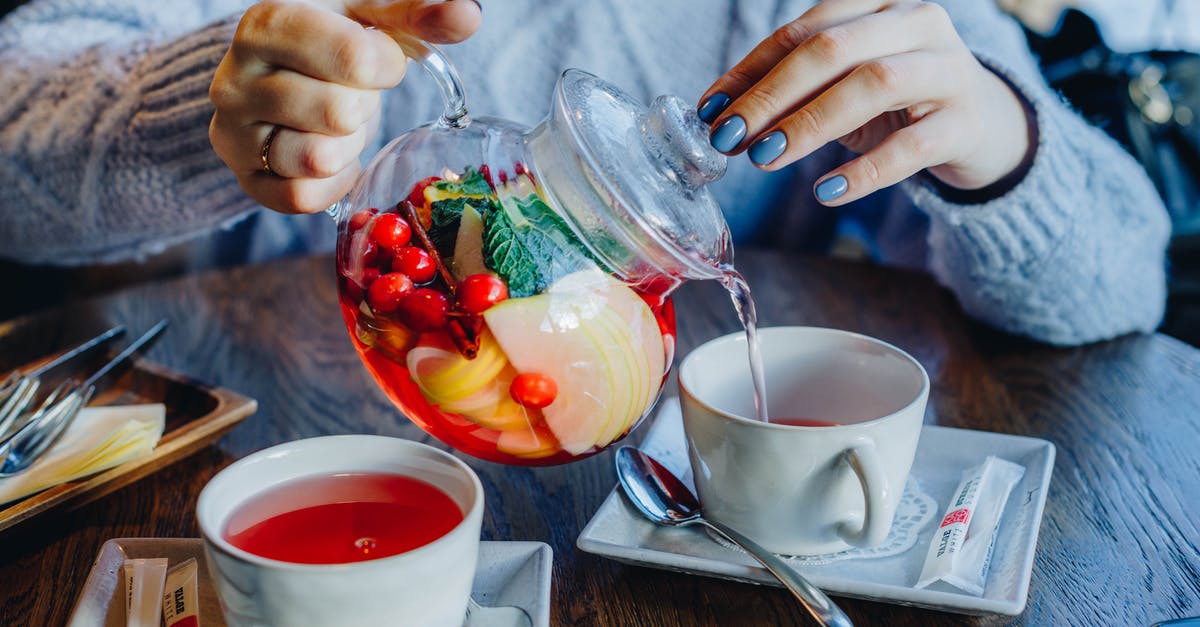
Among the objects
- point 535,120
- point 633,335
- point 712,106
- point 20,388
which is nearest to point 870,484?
point 633,335

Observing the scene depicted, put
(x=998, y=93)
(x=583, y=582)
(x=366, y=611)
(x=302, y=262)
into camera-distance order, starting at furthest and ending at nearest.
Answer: (x=302, y=262), (x=998, y=93), (x=583, y=582), (x=366, y=611)

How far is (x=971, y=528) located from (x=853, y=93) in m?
0.29

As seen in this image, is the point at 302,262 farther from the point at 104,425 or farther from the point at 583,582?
the point at 583,582

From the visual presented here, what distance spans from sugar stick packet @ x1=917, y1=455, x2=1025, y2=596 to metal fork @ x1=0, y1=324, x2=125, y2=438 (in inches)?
25.0

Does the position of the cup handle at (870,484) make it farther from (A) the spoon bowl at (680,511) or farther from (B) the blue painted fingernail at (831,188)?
(B) the blue painted fingernail at (831,188)

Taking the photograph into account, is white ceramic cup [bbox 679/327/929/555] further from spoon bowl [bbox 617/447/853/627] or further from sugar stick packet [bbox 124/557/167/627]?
sugar stick packet [bbox 124/557/167/627]

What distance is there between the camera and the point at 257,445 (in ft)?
2.18

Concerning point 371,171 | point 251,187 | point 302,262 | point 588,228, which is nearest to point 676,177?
point 588,228

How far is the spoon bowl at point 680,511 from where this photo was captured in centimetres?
45

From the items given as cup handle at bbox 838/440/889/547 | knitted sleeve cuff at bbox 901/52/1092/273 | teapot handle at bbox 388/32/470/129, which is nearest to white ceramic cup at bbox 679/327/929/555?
cup handle at bbox 838/440/889/547

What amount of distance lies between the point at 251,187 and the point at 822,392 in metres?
0.45

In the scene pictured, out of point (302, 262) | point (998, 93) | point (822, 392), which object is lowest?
point (302, 262)

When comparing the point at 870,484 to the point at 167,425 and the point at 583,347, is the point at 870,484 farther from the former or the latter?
the point at 167,425

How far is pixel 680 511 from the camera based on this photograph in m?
0.54
